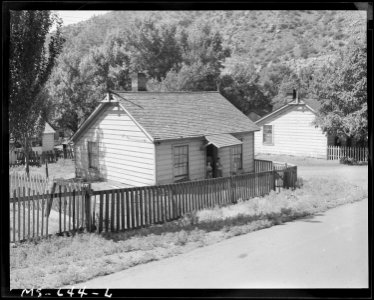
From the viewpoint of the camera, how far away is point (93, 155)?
15.8 meters

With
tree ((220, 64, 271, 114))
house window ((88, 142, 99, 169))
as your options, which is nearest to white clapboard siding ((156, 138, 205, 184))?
house window ((88, 142, 99, 169))

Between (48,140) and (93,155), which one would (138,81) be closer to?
(93,155)

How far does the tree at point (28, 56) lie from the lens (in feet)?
27.6

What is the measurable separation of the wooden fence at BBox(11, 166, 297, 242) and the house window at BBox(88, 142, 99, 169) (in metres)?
4.72

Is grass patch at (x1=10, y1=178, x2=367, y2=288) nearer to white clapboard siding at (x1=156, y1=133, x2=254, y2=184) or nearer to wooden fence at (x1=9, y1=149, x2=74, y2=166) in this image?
white clapboard siding at (x1=156, y1=133, x2=254, y2=184)

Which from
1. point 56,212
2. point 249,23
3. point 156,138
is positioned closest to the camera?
point 249,23

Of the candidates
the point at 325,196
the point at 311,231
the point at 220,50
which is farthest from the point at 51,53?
the point at 220,50

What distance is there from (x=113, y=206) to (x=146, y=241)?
163 centimetres

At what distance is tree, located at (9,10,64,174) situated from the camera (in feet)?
27.6

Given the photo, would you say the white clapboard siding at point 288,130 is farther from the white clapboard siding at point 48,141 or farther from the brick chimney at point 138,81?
the white clapboard siding at point 48,141

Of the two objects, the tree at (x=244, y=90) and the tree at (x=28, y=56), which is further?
the tree at (x=244, y=90)

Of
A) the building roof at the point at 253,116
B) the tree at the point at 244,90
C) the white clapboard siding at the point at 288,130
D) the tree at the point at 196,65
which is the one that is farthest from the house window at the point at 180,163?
the building roof at the point at 253,116

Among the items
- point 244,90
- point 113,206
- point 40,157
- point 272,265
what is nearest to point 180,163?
point 113,206

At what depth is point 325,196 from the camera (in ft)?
37.5
